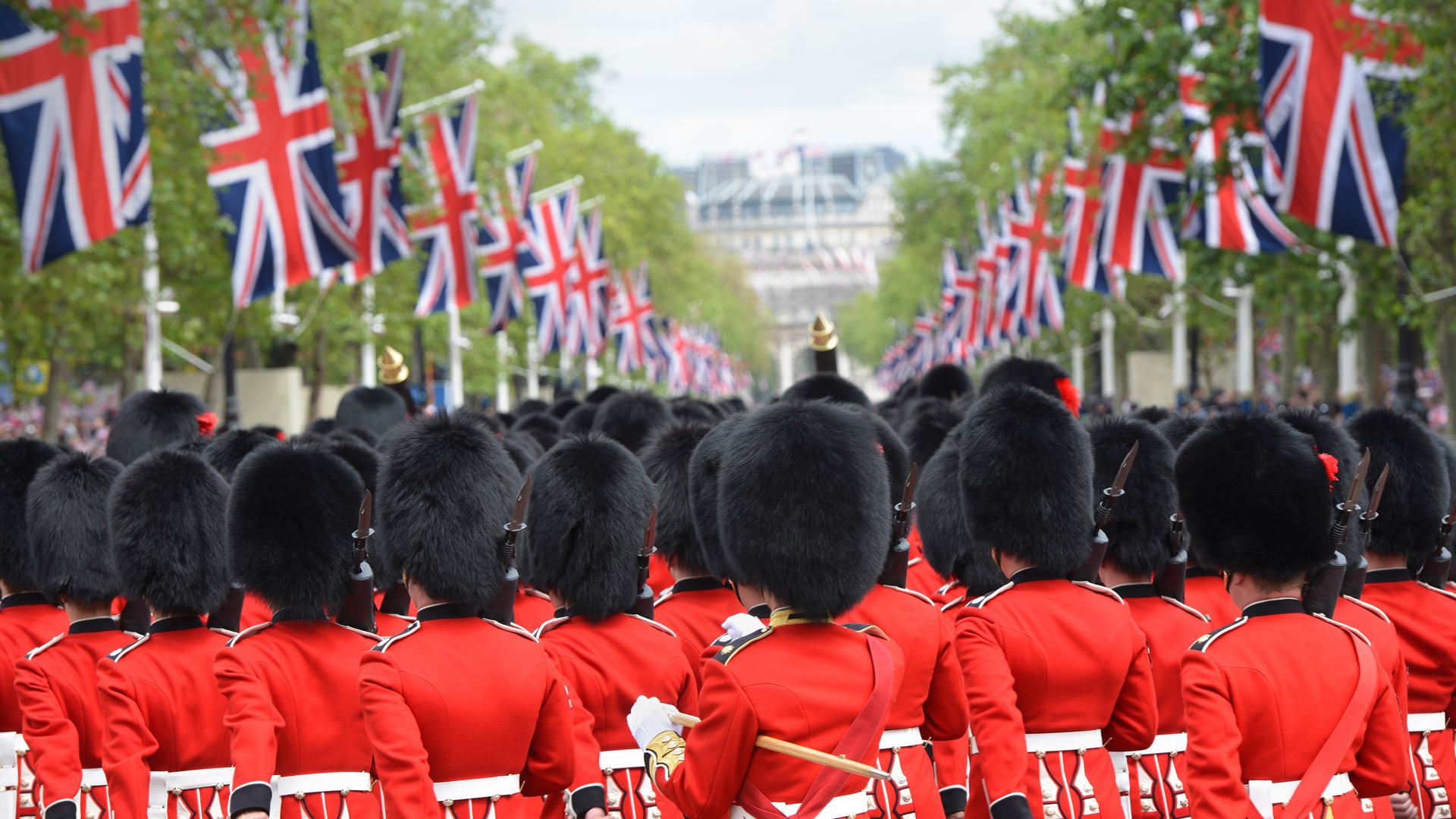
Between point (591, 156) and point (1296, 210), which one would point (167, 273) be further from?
point (591, 156)

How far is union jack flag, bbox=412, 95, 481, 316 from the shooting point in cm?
2270

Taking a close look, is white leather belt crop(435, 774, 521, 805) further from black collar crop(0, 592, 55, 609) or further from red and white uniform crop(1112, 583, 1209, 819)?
black collar crop(0, 592, 55, 609)

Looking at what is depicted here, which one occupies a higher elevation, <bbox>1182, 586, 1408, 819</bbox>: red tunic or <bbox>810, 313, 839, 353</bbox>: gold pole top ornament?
<bbox>810, 313, 839, 353</bbox>: gold pole top ornament

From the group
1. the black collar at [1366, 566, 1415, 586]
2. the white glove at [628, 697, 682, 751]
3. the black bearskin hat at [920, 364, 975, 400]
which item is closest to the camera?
the white glove at [628, 697, 682, 751]

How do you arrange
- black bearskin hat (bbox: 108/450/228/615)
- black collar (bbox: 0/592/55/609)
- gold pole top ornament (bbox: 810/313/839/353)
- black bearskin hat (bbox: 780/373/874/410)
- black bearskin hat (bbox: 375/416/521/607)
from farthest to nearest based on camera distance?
gold pole top ornament (bbox: 810/313/839/353)
black bearskin hat (bbox: 780/373/874/410)
black collar (bbox: 0/592/55/609)
black bearskin hat (bbox: 108/450/228/615)
black bearskin hat (bbox: 375/416/521/607)

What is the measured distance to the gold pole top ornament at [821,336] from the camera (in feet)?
30.0

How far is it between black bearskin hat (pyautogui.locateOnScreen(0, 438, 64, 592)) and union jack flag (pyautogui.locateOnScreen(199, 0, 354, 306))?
8.83 metres

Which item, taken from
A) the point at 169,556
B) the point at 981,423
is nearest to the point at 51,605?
the point at 169,556

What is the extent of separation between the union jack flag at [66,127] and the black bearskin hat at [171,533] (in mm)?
6005

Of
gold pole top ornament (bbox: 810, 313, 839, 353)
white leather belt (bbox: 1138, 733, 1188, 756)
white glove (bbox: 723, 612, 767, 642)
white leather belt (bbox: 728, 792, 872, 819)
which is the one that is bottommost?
white leather belt (bbox: 1138, 733, 1188, 756)

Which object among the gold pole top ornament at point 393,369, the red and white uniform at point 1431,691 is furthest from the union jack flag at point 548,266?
the red and white uniform at point 1431,691

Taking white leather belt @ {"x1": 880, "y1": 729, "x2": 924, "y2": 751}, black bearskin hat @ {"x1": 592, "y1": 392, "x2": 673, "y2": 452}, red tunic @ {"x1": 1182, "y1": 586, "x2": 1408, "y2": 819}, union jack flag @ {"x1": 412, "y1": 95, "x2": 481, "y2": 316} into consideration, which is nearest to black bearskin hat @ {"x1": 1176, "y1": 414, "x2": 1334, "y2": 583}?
red tunic @ {"x1": 1182, "y1": 586, "x2": 1408, "y2": 819}

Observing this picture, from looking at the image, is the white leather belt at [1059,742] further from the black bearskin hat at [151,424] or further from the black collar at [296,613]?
the black bearskin hat at [151,424]

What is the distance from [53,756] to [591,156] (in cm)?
4352
